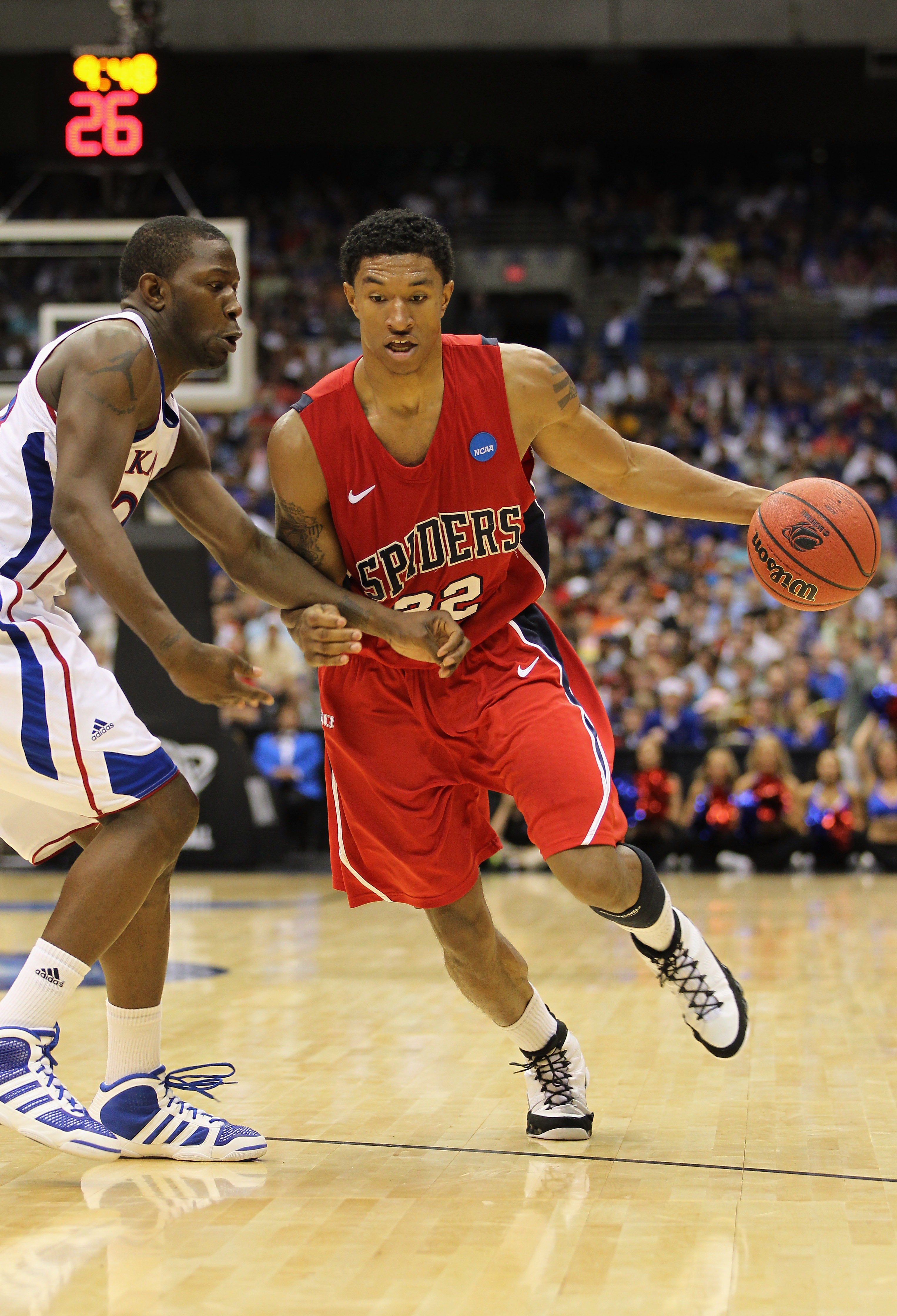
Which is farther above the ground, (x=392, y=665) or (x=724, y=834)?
(x=392, y=665)

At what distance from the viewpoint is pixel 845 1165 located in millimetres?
3242

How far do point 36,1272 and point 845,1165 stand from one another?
1740mm

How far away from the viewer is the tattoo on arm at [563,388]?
3.71m

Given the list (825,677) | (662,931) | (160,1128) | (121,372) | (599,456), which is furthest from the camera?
(825,677)

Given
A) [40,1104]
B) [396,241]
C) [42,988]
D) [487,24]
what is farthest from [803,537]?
[487,24]

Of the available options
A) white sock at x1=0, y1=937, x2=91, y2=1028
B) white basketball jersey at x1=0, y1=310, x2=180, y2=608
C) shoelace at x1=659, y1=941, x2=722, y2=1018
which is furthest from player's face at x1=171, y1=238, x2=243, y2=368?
shoelace at x1=659, y1=941, x2=722, y2=1018

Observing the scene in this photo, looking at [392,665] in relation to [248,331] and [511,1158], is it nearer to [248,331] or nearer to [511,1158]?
[511,1158]

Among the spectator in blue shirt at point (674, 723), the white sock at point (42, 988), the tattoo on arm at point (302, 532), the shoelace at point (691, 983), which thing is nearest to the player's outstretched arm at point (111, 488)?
the tattoo on arm at point (302, 532)

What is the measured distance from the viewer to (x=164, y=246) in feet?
11.1

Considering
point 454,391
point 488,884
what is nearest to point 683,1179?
point 454,391

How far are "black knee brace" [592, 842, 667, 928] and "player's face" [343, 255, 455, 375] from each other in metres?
1.30

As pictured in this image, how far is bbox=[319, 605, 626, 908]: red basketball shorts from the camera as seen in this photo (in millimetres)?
3564

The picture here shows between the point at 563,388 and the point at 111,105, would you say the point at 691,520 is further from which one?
the point at 563,388

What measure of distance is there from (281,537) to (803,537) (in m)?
1.33
